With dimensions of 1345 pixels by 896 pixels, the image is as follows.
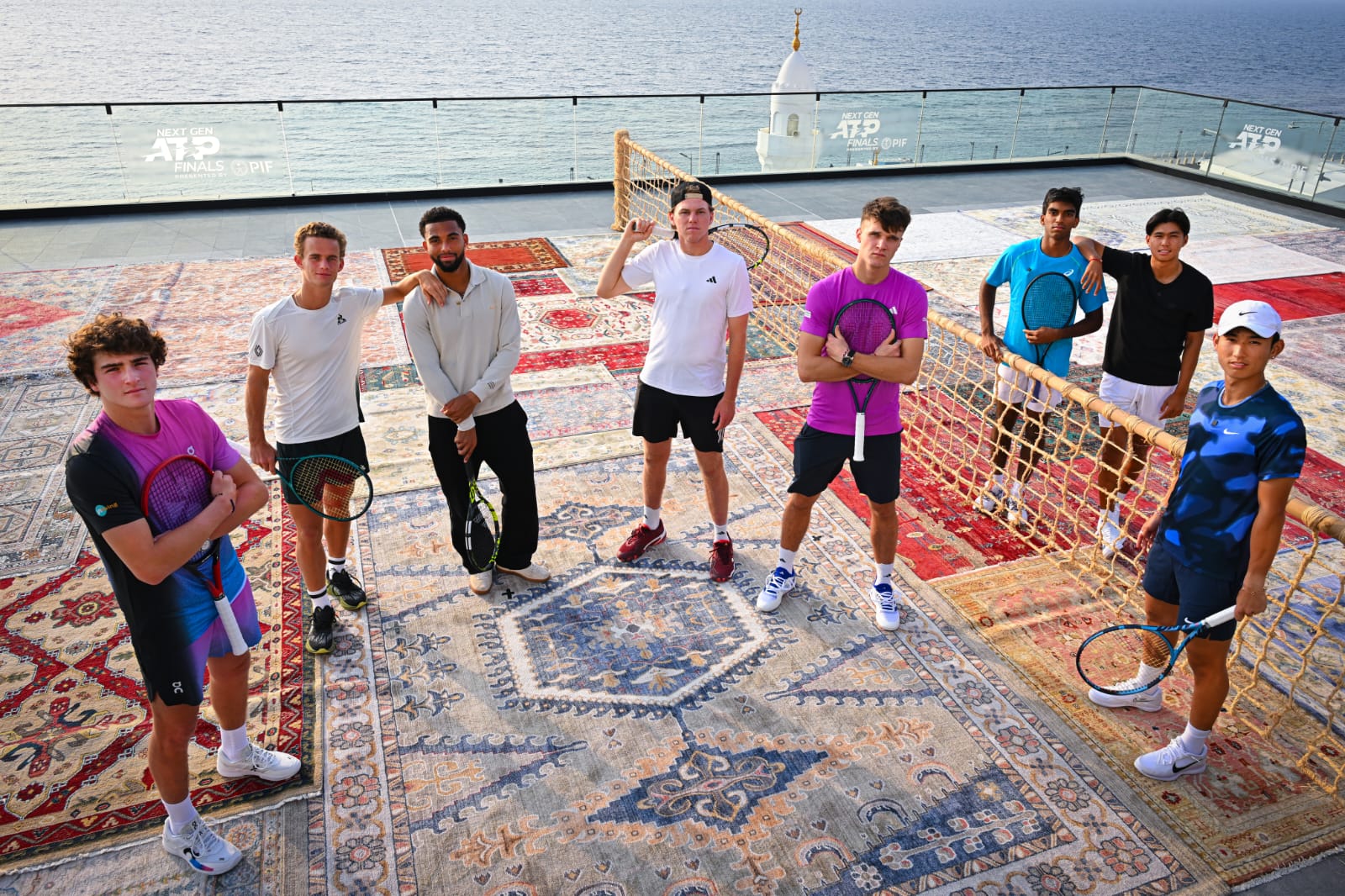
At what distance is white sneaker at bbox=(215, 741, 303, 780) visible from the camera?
3086 mm

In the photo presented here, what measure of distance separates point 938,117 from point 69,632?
13709 millimetres

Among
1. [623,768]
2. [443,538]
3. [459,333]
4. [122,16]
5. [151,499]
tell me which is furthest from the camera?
[122,16]

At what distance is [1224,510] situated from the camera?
2877 millimetres

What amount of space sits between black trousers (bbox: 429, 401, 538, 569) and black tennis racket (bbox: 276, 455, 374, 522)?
39cm

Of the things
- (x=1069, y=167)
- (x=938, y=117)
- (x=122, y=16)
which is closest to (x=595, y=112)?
(x=938, y=117)

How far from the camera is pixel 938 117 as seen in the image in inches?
550

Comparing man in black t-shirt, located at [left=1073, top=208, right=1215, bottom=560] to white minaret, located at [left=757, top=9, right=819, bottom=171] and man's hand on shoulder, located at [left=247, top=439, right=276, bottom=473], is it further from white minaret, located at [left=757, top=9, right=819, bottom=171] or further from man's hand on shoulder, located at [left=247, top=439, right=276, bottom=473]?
white minaret, located at [left=757, top=9, right=819, bottom=171]

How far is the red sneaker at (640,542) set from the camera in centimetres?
445

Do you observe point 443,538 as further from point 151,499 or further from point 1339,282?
point 1339,282

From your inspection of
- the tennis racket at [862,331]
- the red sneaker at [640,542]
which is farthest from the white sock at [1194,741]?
the red sneaker at [640,542]

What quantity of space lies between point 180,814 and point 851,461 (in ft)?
9.09

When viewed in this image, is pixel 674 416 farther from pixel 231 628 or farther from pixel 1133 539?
pixel 1133 539

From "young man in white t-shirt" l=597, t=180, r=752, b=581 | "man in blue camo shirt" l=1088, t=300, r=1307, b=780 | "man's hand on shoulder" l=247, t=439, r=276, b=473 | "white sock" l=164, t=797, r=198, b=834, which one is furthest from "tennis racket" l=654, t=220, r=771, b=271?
"white sock" l=164, t=797, r=198, b=834

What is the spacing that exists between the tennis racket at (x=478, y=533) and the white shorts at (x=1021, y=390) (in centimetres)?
274
